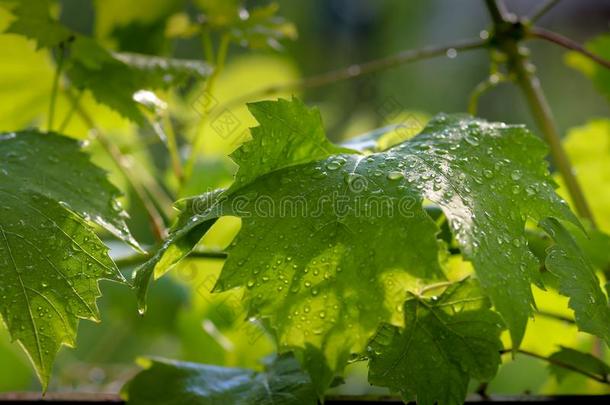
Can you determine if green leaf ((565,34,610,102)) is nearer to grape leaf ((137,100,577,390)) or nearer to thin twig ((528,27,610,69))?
thin twig ((528,27,610,69))

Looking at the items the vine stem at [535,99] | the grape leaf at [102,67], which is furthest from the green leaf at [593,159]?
the grape leaf at [102,67]

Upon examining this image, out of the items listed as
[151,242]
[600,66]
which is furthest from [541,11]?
[151,242]

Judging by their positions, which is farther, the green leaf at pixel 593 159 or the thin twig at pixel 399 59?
the green leaf at pixel 593 159

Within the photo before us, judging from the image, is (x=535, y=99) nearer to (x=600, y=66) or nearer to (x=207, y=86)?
(x=600, y=66)

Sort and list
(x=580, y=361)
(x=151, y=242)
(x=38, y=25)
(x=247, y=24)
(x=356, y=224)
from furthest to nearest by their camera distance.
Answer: (x=151, y=242), (x=247, y=24), (x=38, y=25), (x=580, y=361), (x=356, y=224)

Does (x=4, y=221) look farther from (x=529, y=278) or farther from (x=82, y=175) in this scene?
(x=529, y=278)

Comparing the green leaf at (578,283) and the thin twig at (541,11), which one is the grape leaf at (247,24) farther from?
the green leaf at (578,283)
